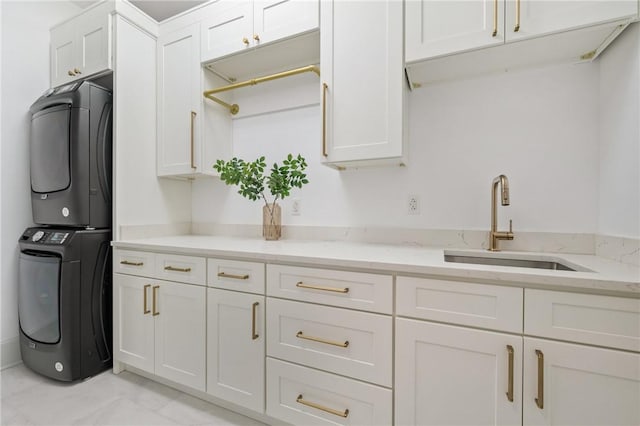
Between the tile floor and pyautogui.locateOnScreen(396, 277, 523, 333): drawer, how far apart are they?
3.45ft

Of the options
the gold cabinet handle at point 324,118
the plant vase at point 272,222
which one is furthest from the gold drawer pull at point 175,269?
the gold cabinet handle at point 324,118

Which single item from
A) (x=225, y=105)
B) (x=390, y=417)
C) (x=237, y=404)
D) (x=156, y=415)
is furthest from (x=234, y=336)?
(x=225, y=105)

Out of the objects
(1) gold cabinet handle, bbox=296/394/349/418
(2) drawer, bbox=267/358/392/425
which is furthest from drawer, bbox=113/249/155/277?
(1) gold cabinet handle, bbox=296/394/349/418

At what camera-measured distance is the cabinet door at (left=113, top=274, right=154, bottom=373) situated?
1826 millimetres

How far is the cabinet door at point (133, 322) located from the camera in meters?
1.83

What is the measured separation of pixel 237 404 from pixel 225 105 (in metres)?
1.92

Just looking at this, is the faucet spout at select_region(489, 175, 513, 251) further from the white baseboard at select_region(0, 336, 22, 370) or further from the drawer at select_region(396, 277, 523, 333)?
the white baseboard at select_region(0, 336, 22, 370)

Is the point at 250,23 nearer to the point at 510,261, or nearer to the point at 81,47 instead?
the point at 81,47

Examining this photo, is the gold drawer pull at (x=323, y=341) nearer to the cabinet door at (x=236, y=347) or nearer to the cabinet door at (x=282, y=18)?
the cabinet door at (x=236, y=347)

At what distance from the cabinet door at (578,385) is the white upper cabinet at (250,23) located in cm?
182

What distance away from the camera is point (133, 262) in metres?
1.88

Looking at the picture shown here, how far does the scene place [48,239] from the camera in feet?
6.23

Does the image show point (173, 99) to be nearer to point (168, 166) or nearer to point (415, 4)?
point (168, 166)

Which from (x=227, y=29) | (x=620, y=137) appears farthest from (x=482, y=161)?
(x=227, y=29)
